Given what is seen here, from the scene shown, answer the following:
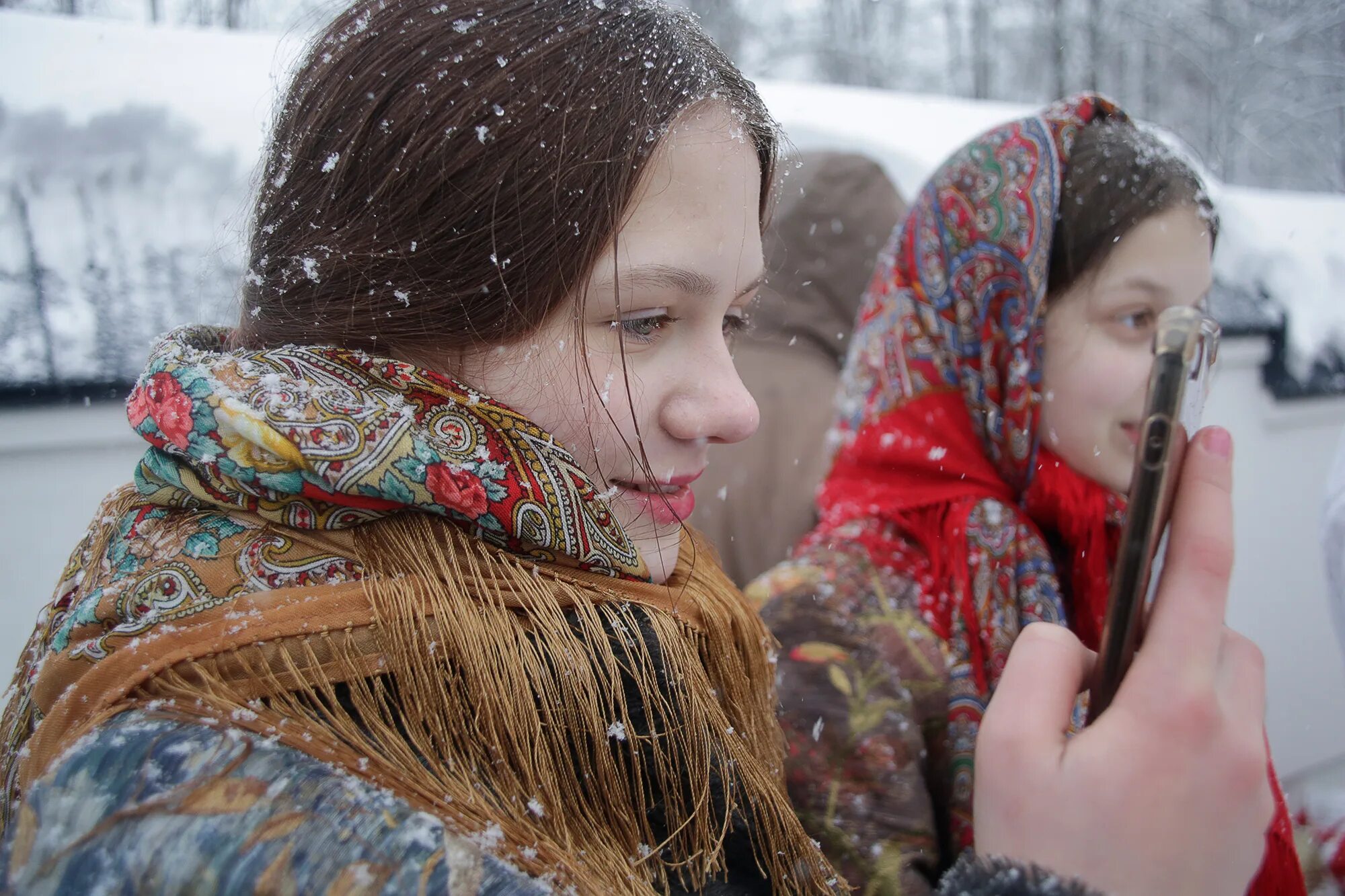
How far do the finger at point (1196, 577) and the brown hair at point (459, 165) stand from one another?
1.80 feet

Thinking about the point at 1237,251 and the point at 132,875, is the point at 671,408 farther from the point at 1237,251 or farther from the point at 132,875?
the point at 1237,251

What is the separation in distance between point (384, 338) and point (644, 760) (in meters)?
0.49

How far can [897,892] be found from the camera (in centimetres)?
117

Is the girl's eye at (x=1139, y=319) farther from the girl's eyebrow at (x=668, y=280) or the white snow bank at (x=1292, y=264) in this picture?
the white snow bank at (x=1292, y=264)

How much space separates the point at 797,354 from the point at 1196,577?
1.99 meters

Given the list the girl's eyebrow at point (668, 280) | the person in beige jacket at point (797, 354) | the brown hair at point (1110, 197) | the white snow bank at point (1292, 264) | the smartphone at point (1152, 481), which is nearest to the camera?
the smartphone at point (1152, 481)

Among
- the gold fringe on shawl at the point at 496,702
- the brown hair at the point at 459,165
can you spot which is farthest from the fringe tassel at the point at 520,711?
the brown hair at the point at 459,165

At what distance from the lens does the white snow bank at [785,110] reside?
6.29ft

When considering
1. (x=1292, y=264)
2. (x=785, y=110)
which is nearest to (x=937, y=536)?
(x=785, y=110)

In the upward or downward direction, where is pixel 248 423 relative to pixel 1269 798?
upward

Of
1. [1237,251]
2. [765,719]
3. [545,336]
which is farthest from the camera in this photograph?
[1237,251]

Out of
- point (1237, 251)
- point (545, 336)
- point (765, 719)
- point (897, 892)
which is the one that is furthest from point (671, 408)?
point (1237, 251)

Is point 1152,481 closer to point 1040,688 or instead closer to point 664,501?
point 1040,688

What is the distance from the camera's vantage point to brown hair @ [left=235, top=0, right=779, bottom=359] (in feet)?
2.67
